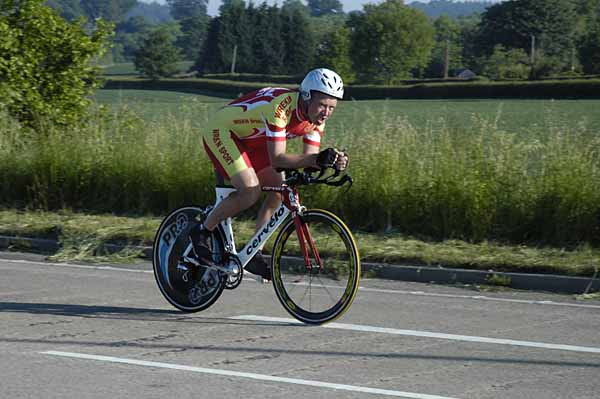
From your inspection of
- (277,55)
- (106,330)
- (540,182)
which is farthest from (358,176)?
(277,55)

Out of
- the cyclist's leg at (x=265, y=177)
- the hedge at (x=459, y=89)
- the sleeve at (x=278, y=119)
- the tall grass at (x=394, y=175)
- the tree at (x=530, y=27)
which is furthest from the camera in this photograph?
the tree at (x=530, y=27)

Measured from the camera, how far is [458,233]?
39.6 feet

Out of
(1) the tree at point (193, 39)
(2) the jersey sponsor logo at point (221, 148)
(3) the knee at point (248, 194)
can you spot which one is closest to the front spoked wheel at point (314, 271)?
(3) the knee at point (248, 194)

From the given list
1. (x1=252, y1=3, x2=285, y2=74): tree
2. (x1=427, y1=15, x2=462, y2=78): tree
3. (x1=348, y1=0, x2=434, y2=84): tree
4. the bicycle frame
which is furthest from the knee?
(x1=427, y1=15, x2=462, y2=78): tree

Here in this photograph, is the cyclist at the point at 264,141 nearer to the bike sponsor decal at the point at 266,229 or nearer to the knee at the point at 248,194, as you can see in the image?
the knee at the point at 248,194

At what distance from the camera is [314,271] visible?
25.9ft

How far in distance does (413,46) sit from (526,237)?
394 feet

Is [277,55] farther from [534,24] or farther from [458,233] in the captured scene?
[458,233]

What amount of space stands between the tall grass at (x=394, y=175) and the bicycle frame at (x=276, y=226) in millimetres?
4660

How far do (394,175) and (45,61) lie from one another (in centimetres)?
863

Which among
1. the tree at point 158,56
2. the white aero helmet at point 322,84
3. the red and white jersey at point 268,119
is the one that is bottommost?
the tree at point 158,56

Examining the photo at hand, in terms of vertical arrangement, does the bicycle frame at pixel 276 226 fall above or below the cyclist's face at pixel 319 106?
below

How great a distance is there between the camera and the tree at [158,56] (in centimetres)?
Answer: 12087

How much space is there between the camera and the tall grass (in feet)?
39.1
